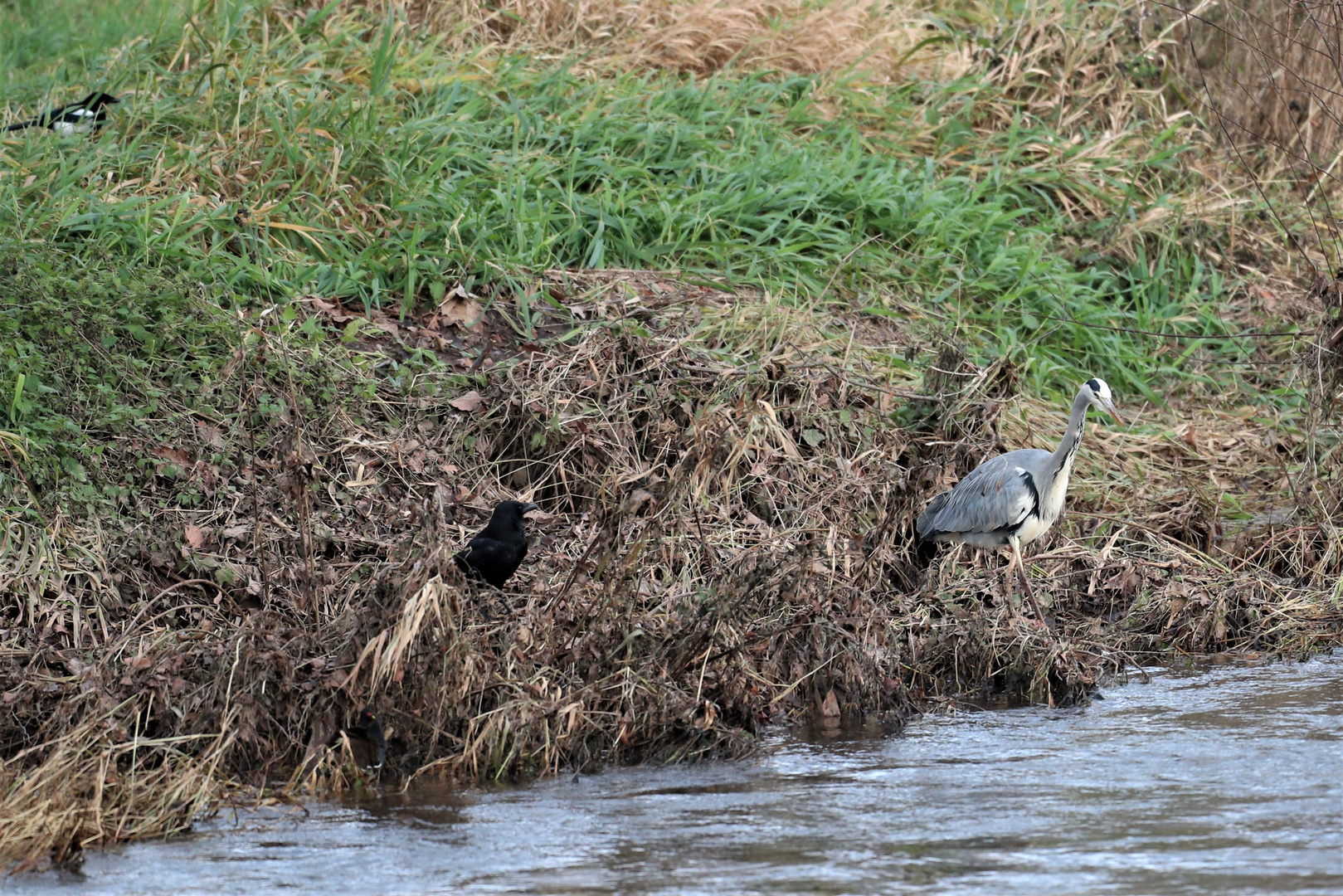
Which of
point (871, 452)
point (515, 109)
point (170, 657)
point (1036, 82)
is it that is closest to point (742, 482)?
point (871, 452)

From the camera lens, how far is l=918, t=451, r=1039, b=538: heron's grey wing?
21.8ft

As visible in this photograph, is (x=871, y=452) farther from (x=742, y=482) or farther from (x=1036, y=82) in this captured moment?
(x=1036, y=82)

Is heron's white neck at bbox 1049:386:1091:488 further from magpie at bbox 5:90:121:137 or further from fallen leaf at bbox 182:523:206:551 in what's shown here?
magpie at bbox 5:90:121:137

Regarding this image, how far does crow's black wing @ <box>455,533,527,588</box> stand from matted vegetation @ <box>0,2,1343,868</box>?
9 cm

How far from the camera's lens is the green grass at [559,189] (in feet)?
26.7

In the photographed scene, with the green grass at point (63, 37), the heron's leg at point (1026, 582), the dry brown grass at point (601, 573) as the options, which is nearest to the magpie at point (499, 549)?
the dry brown grass at point (601, 573)

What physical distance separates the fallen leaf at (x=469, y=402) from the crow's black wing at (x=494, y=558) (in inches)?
62.3

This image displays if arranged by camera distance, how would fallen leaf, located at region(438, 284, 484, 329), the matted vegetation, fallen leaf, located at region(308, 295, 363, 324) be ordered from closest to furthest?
the matted vegetation < fallen leaf, located at region(308, 295, 363, 324) < fallen leaf, located at region(438, 284, 484, 329)

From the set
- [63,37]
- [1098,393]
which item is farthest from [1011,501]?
[63,37]

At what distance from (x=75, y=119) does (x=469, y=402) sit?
3158 millimetres

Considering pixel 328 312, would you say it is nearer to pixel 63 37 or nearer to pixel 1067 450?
pixel 1067 450

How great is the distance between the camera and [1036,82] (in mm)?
11727

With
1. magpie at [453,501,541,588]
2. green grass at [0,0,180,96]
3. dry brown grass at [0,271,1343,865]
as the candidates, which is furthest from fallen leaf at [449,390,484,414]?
green grass at [0,0,180,96]

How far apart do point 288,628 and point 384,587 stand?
55cm
